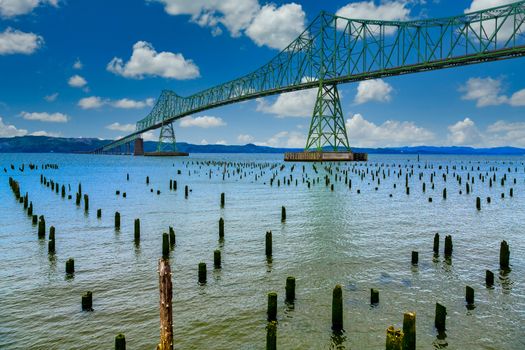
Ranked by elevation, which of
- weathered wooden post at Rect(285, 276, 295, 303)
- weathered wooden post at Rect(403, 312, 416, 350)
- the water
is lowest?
the water

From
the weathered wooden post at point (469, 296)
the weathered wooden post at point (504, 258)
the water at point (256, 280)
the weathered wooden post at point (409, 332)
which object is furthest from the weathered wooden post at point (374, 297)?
the weathered wooden post at point (504, 258)

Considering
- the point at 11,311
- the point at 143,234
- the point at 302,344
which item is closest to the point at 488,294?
the point at 302,344

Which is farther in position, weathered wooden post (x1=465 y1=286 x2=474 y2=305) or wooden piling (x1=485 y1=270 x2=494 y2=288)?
wooden piling (x1=485 y1=270 x2=494 y2=288)

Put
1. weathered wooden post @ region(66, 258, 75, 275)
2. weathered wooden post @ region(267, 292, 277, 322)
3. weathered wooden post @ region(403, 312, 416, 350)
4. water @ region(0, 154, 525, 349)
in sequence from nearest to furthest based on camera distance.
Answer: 1. weathered wooden post @ region(403, 312, 416, 350)
2. water @ region(0, 154, 525, 349)
3. weathered wooden post @ region(267, 292, 277, 322)
4. weathered wooden post @ region(66, 258, 75, 275)

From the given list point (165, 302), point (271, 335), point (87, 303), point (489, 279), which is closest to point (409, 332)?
point (271, 335)

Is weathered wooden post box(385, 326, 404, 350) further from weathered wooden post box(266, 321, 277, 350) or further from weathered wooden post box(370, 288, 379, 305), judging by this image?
weathered wooden post box(370, 288, 379, 305)

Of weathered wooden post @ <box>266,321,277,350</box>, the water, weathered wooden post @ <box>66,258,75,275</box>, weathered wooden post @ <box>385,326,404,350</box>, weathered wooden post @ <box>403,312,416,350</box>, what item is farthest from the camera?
weathered wooden post @ <box>66,258,75,275</box>

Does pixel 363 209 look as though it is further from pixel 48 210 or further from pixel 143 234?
pixel 48 210

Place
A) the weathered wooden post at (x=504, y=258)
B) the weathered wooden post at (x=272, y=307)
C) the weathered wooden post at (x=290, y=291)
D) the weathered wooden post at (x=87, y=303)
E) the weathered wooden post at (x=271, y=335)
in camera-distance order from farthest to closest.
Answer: the weathered wooden post at (x=504, y=258) → the weathered wooden post at (x=290, y=291) → the weathered wooden post at (x=87, y=303) → the weathered wooden post at (x=272, y=307) → the weathered wooden post at (x=271, y=335)

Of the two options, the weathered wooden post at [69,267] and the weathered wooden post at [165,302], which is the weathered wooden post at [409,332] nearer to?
the weathered wooden post at [165,302]

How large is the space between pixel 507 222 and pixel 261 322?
18.8 meters

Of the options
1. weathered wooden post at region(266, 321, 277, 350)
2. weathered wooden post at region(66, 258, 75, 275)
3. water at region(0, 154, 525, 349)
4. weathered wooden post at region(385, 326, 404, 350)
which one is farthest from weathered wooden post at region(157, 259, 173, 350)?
weathered wooden post at region(66, 258, 75, 275)

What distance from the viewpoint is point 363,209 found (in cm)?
2847

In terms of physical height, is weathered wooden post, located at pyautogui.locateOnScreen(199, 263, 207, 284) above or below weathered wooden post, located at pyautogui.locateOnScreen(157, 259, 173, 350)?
below
